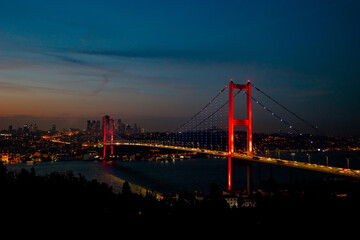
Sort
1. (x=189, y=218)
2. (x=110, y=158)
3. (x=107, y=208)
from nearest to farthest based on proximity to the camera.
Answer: (x=189, y=218) < (x=107, y=208) < (x=110, y=158)

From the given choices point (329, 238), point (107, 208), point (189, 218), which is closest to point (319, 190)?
point (329, 238)

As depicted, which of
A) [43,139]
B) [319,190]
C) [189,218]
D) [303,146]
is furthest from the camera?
[43,139]

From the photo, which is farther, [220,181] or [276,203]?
[220,181]

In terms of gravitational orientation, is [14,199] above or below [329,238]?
above

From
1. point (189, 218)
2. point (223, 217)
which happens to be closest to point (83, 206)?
point (189, 218)

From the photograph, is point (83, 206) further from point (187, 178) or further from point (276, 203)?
point (187, 178)

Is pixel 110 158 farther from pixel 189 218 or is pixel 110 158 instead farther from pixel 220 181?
pixel 189 218
